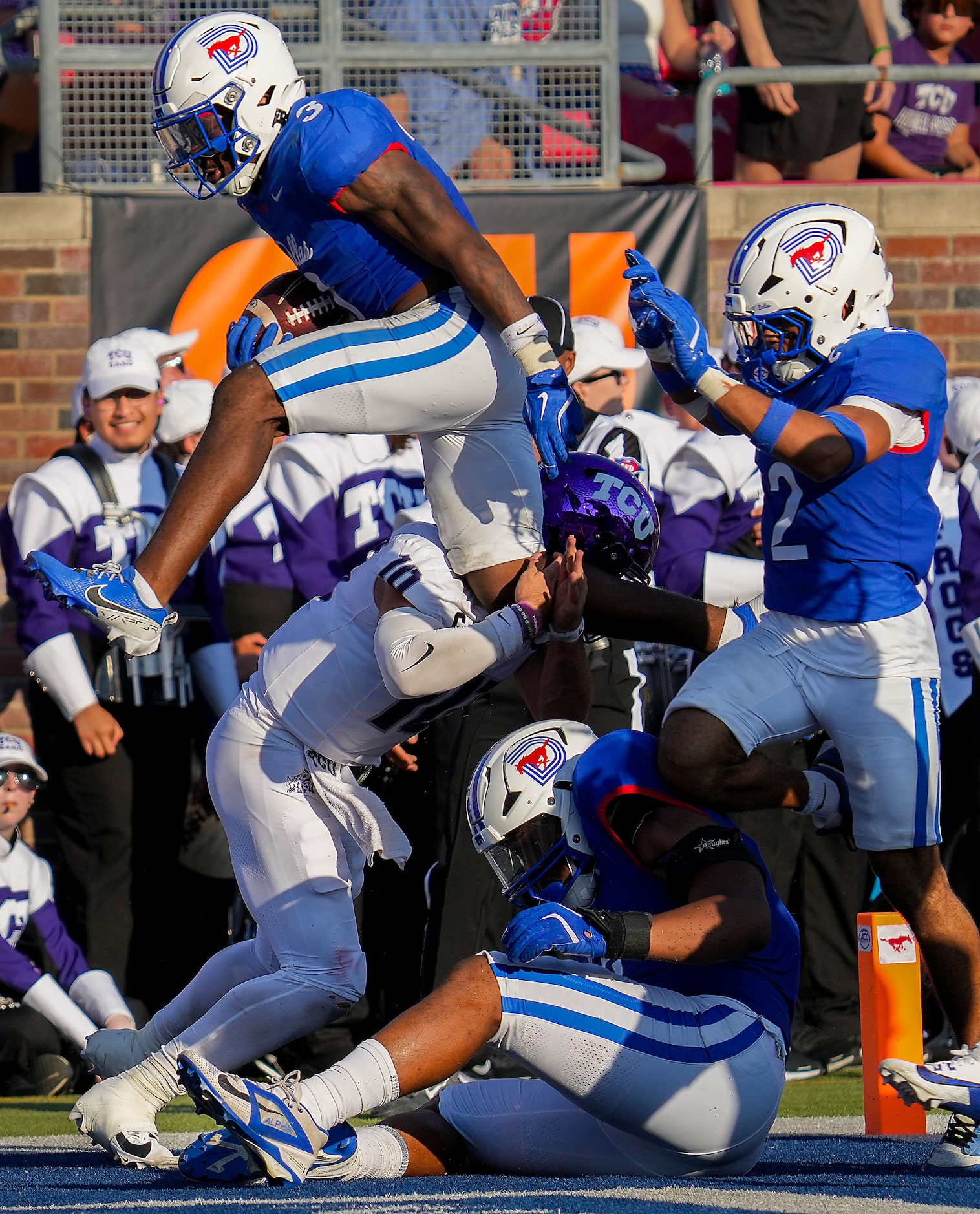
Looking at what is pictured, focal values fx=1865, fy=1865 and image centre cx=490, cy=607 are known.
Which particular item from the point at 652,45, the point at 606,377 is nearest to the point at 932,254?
the point at 652,45

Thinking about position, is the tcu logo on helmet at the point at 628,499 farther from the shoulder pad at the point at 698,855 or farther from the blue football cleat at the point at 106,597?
the blue football cleat at the point at 106,597

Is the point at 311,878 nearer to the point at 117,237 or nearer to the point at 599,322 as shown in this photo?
the point at 599,322

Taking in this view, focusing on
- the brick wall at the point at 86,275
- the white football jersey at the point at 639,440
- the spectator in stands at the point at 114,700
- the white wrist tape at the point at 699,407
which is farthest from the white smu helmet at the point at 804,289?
the brick wall at the point at 86,275

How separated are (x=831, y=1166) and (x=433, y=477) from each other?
172cm

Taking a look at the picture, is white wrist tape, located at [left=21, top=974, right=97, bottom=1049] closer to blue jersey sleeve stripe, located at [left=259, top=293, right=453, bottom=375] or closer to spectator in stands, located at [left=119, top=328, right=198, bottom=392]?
spectator in stands, located at [left=119, top=328, right=198, bottom=392]

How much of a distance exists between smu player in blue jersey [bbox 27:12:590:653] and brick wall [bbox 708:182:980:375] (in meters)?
3.73

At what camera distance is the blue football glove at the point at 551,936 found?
3254 mm

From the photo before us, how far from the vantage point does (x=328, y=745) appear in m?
4.34

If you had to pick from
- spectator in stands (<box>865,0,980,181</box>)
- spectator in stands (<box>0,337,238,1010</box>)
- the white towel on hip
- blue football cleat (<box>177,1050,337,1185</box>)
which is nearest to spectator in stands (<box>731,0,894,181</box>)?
spectator in stands (<box>865,0,980,181</box>)

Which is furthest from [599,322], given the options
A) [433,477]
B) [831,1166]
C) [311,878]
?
[831,1166]

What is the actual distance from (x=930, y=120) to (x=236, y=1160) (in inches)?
242

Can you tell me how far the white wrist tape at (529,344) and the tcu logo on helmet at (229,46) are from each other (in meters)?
0.81

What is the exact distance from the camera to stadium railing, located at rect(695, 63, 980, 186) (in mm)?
7379

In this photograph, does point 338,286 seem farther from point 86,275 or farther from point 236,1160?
point 86,275
